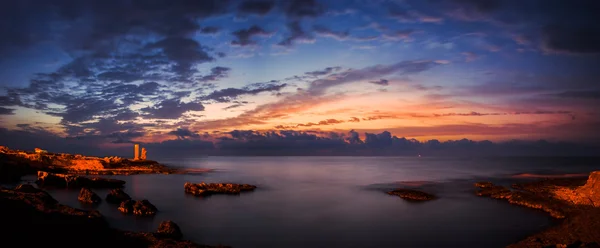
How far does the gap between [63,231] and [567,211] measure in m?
38.9

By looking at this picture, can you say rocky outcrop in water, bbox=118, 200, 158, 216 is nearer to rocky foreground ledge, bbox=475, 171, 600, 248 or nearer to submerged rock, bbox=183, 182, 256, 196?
submerged rock, bbox=183, 182, 256, 196

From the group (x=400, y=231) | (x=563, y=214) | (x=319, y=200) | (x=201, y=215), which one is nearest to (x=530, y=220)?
(x=563, y=214)

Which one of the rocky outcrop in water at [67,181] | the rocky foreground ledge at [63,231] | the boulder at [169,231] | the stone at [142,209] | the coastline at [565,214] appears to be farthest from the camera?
the rocky outcrop in water at [67,181]

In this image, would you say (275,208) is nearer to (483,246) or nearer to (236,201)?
(236,201)

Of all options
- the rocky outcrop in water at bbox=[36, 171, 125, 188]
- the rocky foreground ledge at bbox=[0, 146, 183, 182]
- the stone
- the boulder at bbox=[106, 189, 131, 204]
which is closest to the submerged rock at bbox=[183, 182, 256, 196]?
the boulder at bbox=[106, 189, 131, 204]

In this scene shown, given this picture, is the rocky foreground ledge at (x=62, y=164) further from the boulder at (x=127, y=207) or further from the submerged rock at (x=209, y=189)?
the boulder at (x=127, y=207)

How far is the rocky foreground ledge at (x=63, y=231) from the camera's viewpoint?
18.1 m

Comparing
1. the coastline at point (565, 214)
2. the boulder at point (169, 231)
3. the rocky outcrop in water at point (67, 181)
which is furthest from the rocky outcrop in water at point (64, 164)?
the boulder at point (169, 231)

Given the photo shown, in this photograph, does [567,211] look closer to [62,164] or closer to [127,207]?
[127,207]

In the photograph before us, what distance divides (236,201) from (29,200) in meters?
20.3

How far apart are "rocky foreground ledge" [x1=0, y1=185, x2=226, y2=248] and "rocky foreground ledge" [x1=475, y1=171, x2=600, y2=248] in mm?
20648

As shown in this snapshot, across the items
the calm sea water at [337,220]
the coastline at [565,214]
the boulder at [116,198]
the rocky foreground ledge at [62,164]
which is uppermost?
the rocky foreground ledge at [62,164]

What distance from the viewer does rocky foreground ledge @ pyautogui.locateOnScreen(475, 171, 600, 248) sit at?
2114 centimetres

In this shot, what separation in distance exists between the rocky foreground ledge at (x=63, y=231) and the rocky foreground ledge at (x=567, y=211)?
20648mm
